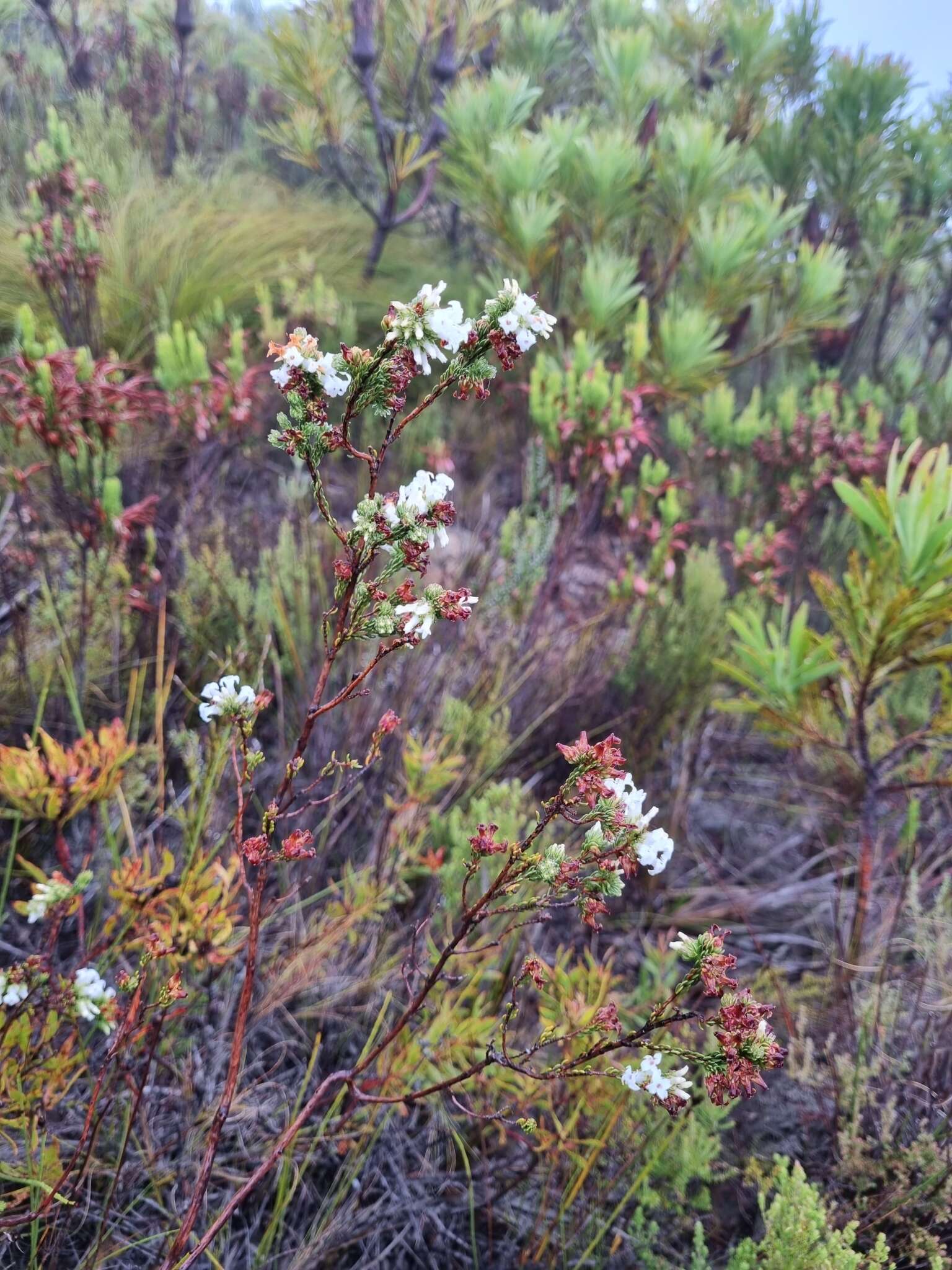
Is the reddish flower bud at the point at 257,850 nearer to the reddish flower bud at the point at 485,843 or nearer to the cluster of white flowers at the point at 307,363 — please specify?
the reddish flower bud at the point at 485,843

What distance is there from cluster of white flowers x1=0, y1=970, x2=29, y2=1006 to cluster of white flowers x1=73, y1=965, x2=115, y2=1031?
55mm

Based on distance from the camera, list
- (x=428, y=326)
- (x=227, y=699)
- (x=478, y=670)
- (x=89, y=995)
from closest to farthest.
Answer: (x=428, y=326) → (x=227, y=699) → (x=89, y=995) → (x=478, y=670)

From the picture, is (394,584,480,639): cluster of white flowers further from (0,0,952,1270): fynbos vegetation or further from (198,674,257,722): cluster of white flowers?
(198,674,257,722): cluster of white flowers

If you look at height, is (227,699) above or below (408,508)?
below

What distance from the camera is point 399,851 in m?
1.46

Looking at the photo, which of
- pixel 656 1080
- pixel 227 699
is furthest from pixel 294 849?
pixel 656 1080

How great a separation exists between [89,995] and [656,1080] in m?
0.66

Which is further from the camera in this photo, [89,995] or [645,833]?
[89,995]

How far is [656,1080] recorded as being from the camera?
0.71 m

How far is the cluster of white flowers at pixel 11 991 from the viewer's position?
35.3 inches

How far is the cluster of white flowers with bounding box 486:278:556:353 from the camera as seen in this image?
675 mm

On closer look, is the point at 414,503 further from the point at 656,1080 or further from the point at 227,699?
the point at 656,1080

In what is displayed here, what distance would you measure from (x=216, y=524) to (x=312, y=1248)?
1.75 meters

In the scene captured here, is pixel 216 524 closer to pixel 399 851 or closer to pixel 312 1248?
pixel 399 851
